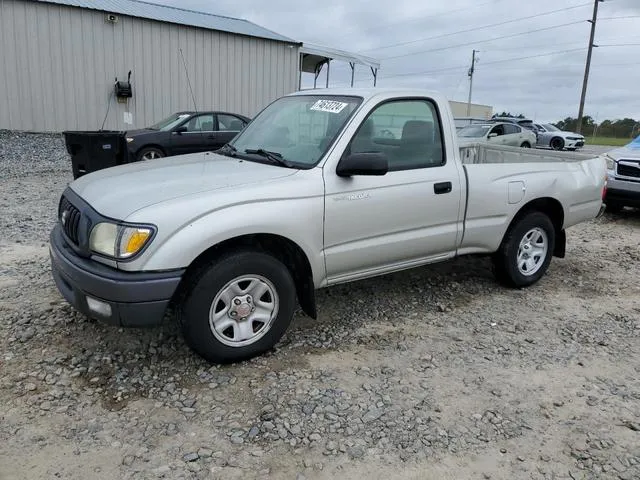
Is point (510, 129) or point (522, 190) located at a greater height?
point (510, 129)

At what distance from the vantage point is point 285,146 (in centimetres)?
406

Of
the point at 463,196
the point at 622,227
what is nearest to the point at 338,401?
the point at 463,196

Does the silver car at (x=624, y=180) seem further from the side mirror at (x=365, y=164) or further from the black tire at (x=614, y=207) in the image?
the side mirror at (x=365, y=164)

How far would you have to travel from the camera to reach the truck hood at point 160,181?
3.21 m

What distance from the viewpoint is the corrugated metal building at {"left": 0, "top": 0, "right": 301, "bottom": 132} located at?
51.3ft

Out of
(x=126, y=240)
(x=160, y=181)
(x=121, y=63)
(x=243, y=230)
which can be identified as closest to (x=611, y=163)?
(x=243, y=230)

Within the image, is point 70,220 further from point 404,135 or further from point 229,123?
point 229,123

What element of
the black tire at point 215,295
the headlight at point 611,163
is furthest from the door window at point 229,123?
the black tire at point 215,295

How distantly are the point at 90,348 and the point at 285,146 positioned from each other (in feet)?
6.62

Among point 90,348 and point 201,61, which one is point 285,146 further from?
point 201,61

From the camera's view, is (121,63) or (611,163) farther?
(121,63)

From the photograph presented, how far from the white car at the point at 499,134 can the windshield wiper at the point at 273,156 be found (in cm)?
1268

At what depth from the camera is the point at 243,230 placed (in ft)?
10.7

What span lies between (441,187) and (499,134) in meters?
14.9
